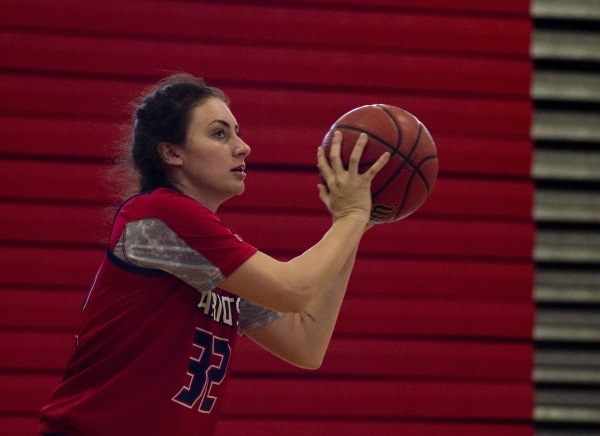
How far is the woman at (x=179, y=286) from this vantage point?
204cm

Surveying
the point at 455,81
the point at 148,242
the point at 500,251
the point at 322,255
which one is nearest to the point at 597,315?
the point at 500,251

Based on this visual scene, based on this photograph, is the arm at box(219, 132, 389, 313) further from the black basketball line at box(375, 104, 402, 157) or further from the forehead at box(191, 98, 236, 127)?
the forehead at box(191, 98, 236, 127)

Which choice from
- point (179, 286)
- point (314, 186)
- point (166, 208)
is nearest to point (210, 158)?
point (166, 208)

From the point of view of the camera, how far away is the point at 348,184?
2148mm

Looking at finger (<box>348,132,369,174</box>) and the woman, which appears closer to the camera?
the woman

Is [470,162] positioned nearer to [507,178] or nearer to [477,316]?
[507,178]

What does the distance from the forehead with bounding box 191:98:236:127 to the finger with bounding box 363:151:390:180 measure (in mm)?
426

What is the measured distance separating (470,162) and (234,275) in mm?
2272

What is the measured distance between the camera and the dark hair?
227cm

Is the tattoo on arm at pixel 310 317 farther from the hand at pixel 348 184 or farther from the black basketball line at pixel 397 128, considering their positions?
the black basketball line at pixel 397 128

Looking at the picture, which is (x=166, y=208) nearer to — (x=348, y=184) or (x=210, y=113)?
(x=210, y=113)

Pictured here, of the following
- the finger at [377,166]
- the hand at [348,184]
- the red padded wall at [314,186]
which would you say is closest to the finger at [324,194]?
the hand at [348,184]

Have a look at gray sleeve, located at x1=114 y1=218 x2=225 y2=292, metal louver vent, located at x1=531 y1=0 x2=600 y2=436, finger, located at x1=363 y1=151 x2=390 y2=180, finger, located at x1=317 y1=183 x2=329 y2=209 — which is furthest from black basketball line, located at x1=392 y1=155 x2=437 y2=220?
metal louver vent, located at x1=531 y1=0 x2=600 y2=436

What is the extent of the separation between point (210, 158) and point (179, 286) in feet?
1.20
